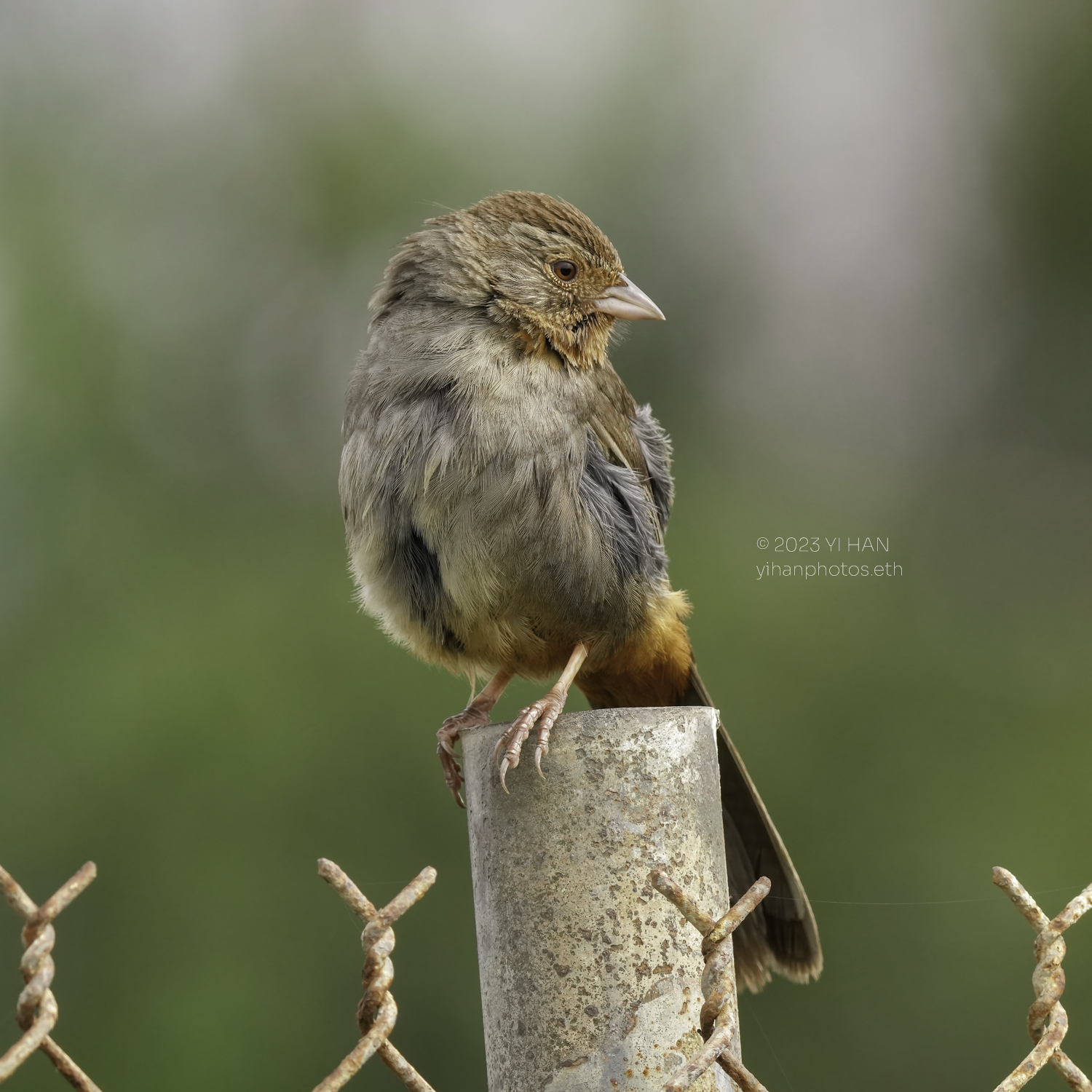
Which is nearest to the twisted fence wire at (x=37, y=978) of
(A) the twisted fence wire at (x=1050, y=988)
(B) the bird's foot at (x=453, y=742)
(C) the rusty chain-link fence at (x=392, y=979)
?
(C) the rusty chain-link fence at (x=392, y=979)

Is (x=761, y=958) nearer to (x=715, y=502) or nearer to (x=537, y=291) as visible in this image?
(x=537, y=291)

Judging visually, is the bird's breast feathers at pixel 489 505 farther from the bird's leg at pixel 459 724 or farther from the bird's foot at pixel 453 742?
the bird's foot at pixel 453 742

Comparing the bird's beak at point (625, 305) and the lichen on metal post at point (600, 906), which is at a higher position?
the bird's beak at point (625, 305)

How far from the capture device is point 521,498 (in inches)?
115

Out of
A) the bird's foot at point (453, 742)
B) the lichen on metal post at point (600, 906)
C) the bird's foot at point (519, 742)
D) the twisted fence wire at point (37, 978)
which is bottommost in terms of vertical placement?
the bird's foot at point (453, 742)

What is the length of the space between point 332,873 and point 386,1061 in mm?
294

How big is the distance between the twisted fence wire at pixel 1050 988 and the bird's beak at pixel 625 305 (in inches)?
77.2

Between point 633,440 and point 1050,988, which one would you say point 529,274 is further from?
point 1050,988

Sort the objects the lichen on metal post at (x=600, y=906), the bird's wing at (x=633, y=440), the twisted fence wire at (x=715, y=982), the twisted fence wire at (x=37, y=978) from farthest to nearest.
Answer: the bird's wing at (x=633, y=440), the lichen on metal post at (x=600, y=906), the twisted fence wire at (x=715, y=982), the twisted fence wire at (x=37, y=978)

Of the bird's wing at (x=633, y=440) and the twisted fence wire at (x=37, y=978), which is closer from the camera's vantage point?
the twisted fence wire at (x=37, y=978)

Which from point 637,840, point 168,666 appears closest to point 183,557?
point 168,666

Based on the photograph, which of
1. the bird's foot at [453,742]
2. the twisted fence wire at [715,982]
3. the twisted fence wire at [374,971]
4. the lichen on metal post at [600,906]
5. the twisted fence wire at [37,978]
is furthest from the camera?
the bird's foot at [453,742]

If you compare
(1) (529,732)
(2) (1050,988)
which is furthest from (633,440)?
(2) (1050,988)

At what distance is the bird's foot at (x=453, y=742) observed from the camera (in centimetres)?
292
